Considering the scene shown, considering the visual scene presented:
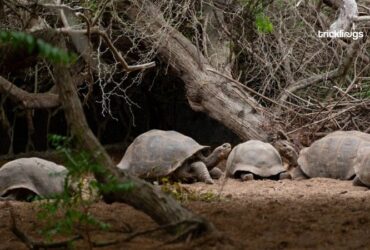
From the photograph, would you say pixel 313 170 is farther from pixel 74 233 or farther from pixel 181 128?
pixel 181 128

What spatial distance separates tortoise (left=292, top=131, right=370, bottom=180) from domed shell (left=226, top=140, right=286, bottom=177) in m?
0.24

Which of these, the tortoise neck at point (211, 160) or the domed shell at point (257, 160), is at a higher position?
the domed shell at point (257, 160)

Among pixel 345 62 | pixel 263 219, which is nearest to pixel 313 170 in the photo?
pixel 345 62

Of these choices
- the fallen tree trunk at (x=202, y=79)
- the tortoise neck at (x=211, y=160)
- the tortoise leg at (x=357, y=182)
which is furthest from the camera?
the fallen tree trunk at (x=202, y=79)

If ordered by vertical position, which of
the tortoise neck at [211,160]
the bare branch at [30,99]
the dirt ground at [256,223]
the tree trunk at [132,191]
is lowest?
the tortoise neck at [211,160]

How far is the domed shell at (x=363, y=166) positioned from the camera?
19.2ft

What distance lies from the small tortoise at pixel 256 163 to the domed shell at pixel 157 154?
1.30ft

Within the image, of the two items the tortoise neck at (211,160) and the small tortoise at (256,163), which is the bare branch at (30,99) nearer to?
the tortoise neck at (211,160)

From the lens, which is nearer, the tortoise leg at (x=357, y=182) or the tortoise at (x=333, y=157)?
the tortoise leg at (x=357, y=182)

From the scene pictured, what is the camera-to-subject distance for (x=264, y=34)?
8.58 m

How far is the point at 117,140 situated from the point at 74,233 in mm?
8495

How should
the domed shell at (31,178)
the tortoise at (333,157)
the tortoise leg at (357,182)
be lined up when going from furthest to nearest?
the tortoise at (333,157), the tortoise leg at (357,182), the domed shell at (31,178)

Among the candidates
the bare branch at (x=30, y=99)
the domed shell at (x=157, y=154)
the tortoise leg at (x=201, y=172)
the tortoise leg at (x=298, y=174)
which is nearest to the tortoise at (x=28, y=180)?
the domed shell at (x=157, y=154)

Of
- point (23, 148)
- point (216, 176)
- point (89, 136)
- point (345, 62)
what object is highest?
point (89, 136)
